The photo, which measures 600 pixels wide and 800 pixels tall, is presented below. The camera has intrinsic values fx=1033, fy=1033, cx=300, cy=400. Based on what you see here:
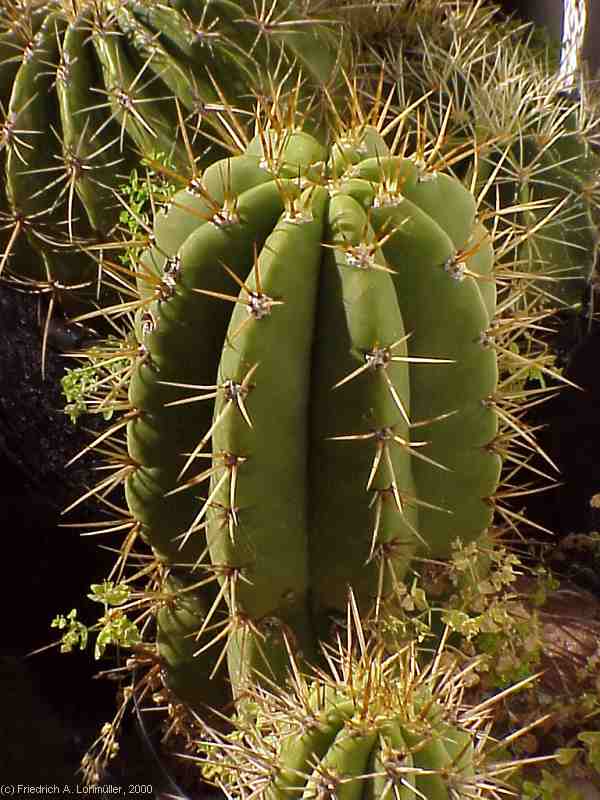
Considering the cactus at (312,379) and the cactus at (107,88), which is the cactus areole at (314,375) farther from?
the cactus at (107,88)

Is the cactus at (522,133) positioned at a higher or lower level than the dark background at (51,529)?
higher

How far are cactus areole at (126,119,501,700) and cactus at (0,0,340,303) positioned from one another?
0.26m

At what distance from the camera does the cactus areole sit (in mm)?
708

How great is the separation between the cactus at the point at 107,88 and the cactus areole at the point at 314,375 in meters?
0.26

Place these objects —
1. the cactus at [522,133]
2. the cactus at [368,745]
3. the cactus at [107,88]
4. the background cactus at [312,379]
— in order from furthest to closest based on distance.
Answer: the cactus at [522,133] → the cactus at [107,88] → the background cactus at [312,379] → the cactus at [368,745]

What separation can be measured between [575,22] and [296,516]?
89 centimetres

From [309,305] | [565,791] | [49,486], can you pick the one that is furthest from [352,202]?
[49,486]

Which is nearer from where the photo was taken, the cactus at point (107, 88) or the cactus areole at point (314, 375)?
the cactus areole at point (314, 375)

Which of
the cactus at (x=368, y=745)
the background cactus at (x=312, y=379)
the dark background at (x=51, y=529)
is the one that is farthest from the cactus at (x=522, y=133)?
the cactus at (x=368, y=745)

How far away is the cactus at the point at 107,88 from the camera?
1.02 metres

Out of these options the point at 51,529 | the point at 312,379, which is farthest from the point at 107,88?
the point at 51,529

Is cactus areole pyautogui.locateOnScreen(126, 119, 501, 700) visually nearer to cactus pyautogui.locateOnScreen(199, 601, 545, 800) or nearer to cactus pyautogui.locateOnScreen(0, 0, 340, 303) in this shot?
cactus pyautogui.locateOnScreen(199, 601, 545, 800)

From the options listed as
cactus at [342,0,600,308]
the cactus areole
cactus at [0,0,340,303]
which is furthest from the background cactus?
cactus at [342,0,600,308]

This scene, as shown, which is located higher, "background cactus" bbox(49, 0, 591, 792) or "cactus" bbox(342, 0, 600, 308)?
"cactus" bbox(342, 0, 600, 308)
